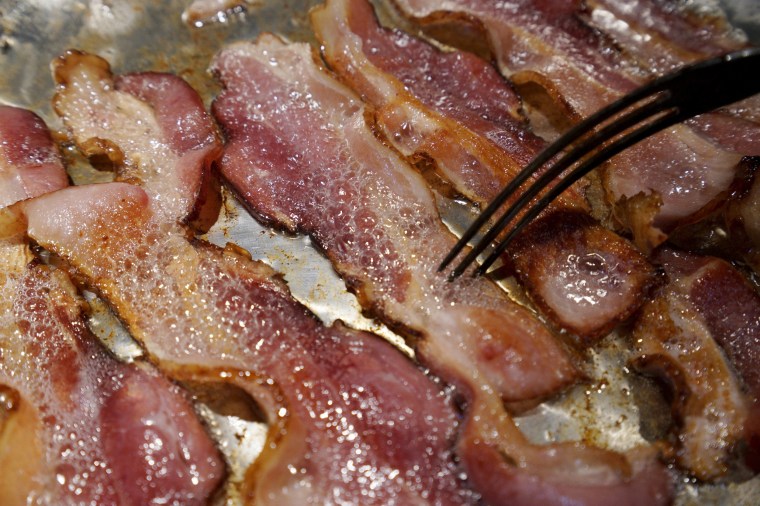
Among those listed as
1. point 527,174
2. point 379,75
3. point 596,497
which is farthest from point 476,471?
point 379,75

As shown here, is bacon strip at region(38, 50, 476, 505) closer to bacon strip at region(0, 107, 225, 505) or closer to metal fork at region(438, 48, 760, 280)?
bacon strip at region(0, 107, 225, 505)

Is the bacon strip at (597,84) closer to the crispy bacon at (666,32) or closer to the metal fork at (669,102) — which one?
the crispy bacon at (666,32)

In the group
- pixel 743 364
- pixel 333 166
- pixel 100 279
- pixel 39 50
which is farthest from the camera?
pixel 39 50

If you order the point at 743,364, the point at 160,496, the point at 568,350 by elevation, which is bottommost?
the point at 160,496

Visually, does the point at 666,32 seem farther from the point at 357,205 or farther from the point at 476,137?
the point at 357,205

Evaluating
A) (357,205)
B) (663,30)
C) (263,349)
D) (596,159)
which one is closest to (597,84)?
(663,30)

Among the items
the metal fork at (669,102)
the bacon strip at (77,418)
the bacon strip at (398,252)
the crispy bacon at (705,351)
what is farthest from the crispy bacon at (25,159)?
the crispy bacon at (705,351)

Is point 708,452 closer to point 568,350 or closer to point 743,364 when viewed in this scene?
point 743,364
